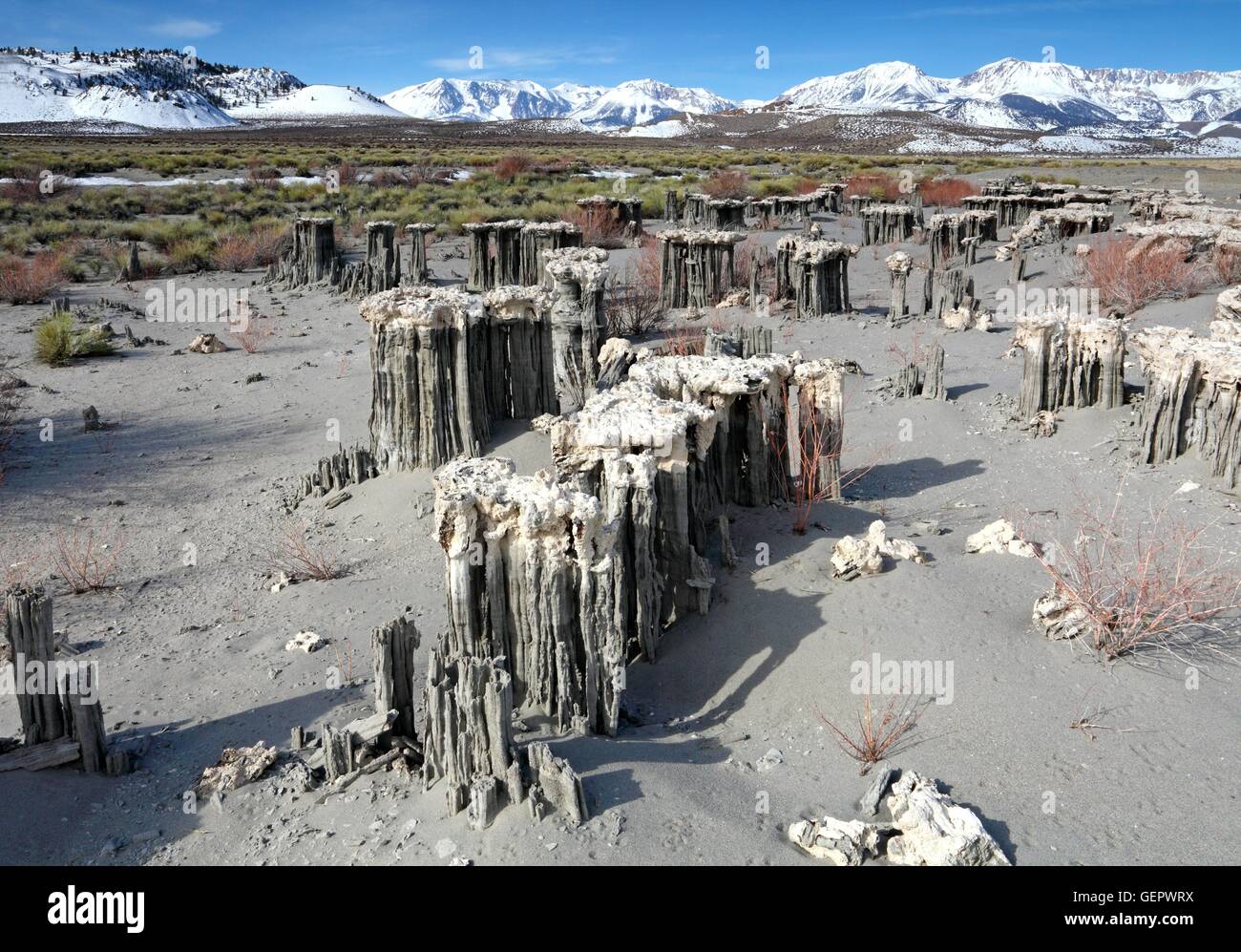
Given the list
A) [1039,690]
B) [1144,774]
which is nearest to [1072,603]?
[1039,690]

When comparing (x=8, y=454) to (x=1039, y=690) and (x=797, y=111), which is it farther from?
(x=797, y=111)

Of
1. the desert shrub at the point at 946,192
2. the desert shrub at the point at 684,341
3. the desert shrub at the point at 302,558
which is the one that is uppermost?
the desert shrub at the point at 946,192

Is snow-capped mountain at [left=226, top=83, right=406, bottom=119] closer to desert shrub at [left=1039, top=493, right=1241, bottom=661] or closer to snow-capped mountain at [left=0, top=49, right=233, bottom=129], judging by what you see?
snow-capped mountain at [left=0, top=49, right=233, bottom=129]

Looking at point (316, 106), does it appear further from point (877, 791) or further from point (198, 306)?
point (877, 791)

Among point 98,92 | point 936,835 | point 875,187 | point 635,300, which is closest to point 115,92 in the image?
point 98,92

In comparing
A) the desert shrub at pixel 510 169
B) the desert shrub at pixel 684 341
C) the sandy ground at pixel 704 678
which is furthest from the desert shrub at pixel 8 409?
the desert shrub at pixel 510 169

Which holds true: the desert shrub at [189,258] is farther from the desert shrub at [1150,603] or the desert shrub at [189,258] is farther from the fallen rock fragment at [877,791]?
the fallen rock fragment at [877,791]

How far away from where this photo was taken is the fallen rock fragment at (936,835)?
3727 millimetres

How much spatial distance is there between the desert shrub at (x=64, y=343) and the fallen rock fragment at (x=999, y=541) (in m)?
13.2

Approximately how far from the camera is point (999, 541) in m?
6.41

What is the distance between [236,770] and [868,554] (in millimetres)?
3850

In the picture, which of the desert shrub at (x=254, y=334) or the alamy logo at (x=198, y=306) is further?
the alamy logo at (x=198, y=306)

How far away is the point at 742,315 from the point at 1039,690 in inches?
476

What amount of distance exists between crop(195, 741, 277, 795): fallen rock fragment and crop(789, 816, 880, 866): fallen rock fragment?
8.59ft
